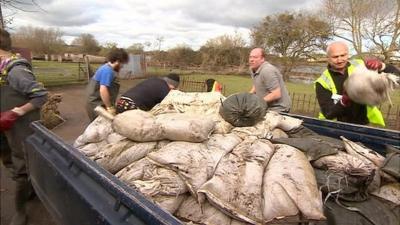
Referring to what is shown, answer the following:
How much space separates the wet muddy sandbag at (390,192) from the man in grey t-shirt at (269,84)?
83.9 inches

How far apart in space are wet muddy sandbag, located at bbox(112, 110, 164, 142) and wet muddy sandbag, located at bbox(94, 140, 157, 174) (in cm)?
5

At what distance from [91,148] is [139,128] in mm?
548

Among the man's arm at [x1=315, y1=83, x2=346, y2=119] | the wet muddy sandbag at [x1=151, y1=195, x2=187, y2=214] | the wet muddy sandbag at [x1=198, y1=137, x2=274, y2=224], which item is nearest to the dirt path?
the wet muddy sandbag at [x1=151, y1=195, x2=187, y2=214]

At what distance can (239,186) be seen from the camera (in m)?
1.89

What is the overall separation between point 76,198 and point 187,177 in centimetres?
71

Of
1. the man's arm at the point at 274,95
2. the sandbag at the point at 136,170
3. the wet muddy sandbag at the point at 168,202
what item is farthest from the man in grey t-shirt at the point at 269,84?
the wet muddy sandbag at the point at 168,202

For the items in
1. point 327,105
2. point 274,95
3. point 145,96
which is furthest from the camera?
point 274,95

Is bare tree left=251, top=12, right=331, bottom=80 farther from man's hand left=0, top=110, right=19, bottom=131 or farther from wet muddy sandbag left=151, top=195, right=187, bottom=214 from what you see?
wet muddy sandbag left=151, top=195, right=187, bottom=214

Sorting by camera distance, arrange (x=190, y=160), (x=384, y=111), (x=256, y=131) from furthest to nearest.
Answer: (x=384, y=111) → (x=256, y=131) → (x=190, y=160)

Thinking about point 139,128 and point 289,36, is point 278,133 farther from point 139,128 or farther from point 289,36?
point 289,36

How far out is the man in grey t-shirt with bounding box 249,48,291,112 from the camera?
4.32 metres

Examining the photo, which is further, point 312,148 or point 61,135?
point 61,135

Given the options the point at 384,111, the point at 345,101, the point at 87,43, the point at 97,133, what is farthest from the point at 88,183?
the point at 87,43

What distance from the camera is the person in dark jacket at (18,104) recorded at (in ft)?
11.0
